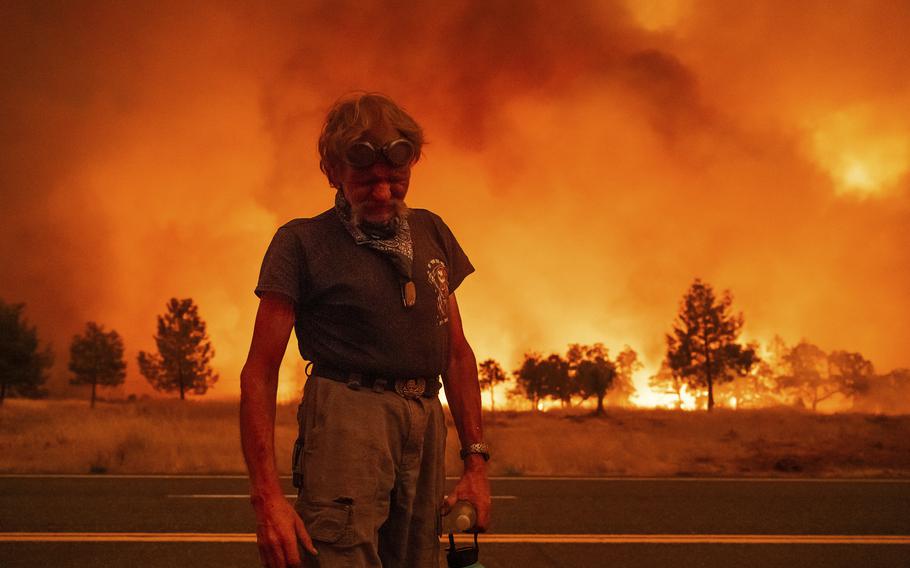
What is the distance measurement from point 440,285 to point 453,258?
0.26m

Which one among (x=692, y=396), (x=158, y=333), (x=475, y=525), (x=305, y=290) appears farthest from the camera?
(x=158, y=333)

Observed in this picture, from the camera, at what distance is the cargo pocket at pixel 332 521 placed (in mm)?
2346

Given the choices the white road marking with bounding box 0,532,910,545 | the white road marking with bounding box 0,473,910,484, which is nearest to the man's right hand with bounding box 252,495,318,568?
the white road marking with bounding box 0,532,910,545

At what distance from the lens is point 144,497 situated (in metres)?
9.84

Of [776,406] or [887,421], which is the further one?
[776,406]

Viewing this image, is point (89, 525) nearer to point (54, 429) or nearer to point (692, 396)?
point (54, 429)

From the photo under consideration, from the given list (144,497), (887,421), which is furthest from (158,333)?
(144,497)

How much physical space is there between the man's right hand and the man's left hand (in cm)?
53

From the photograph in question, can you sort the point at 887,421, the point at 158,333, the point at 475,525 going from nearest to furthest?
1. the point at 475,525
2. the point at 887,421
3. the point at 158,333

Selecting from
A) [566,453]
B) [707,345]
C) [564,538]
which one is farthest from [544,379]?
[564,538]

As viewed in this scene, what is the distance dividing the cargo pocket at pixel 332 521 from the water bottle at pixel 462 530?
31cm

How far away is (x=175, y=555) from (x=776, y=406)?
50.1 meters

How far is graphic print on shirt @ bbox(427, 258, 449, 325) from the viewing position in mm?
2636

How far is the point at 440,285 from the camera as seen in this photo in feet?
8.77
